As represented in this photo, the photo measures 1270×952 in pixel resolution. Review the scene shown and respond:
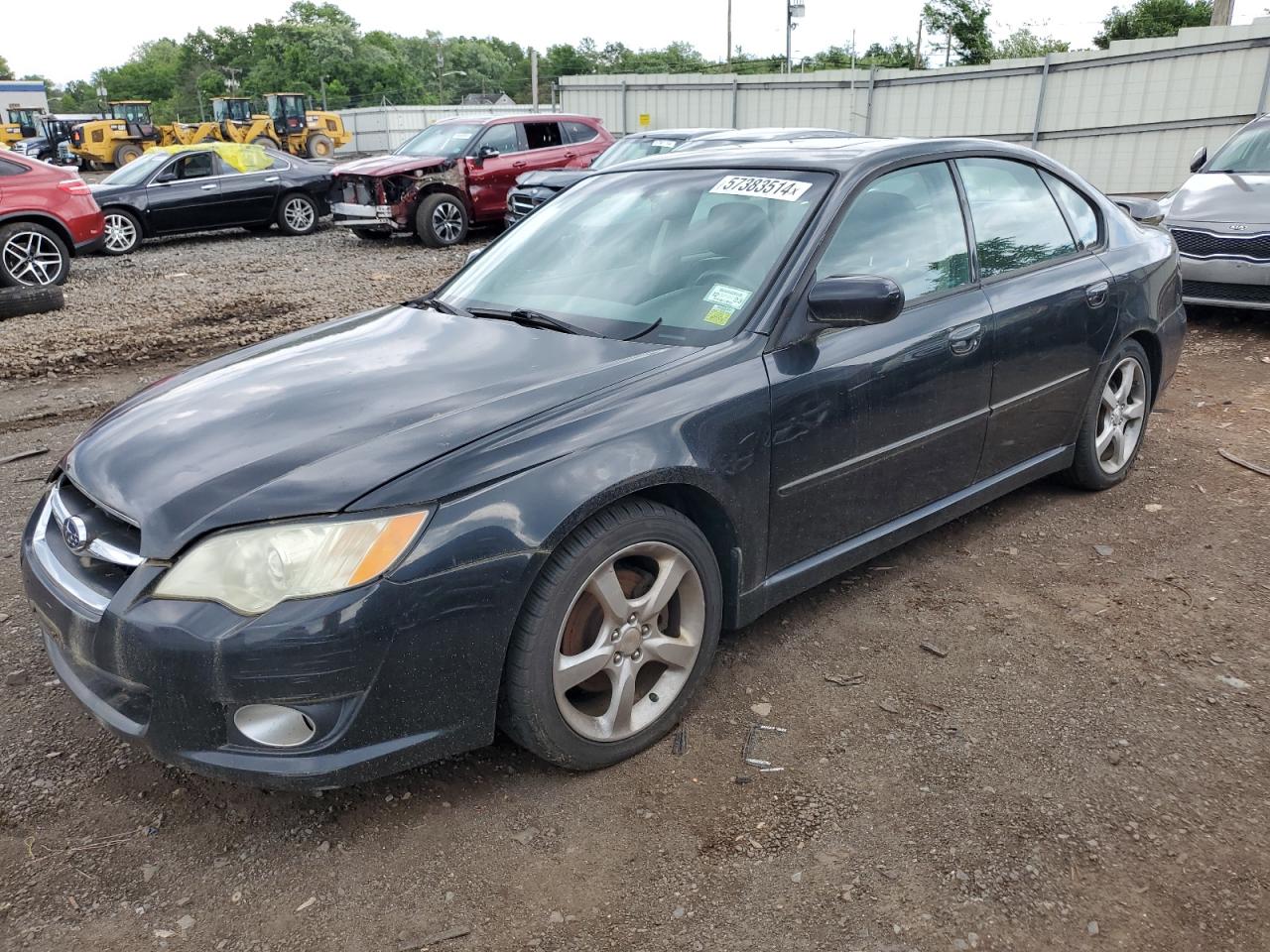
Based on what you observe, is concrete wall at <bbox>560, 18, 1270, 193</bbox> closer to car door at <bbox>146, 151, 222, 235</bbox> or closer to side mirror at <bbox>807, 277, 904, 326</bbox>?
car door at <bbox>146, 151, 222, 235</bbox>

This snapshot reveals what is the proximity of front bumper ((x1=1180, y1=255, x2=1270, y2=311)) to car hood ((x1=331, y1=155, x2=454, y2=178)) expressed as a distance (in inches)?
377

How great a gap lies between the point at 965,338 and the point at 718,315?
3.33ft

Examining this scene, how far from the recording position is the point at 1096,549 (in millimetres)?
4141

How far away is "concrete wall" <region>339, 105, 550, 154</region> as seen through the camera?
43.1 meters

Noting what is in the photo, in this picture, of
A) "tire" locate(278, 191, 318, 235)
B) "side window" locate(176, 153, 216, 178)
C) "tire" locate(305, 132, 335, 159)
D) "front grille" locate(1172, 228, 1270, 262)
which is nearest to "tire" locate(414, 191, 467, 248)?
"tire" locate(278, 191, 318, 235)

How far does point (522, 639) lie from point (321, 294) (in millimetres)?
8295

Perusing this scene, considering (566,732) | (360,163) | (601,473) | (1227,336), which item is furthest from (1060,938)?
(360,163)

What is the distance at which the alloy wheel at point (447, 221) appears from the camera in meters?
13.7

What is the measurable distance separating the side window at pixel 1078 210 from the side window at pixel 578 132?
1181cm

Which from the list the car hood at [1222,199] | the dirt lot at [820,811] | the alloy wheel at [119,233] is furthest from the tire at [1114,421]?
the alloy wheel at [119,233]

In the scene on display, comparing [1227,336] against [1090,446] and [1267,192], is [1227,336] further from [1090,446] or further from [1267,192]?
[1090,446]

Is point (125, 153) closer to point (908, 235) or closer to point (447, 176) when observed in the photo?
point (447, 176)

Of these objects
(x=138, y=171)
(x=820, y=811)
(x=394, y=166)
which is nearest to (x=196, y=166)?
(x=138, y=171)

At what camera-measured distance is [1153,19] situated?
40.3m
